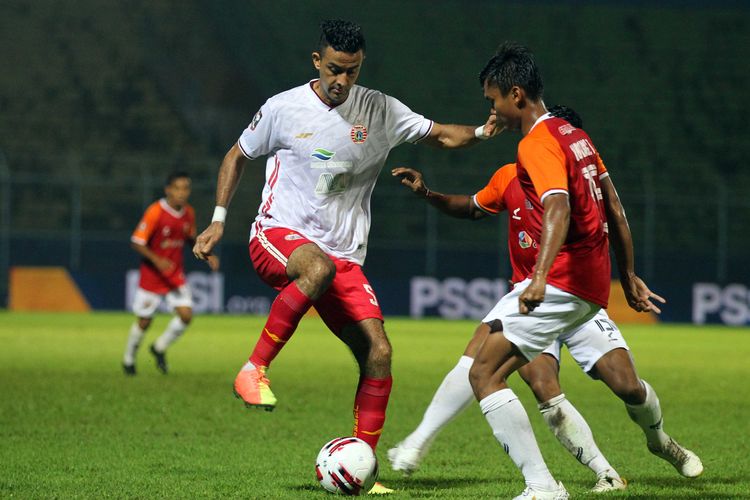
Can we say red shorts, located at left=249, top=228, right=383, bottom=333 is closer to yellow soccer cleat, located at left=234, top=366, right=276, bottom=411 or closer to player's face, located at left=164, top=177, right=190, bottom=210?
yellow soccer cleat, located at left=234, top=366, right=276, bottom=411

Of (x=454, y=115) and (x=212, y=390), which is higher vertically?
(x=454, y=115)

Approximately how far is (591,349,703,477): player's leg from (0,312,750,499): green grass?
146 millimetres

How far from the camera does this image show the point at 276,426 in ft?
30.8

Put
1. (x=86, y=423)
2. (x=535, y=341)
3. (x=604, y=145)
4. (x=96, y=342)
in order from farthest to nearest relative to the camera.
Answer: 1. (x=604, y=145)
2. (x=96, y=342)
3. (x=86, y=423)
4. (x=535, y=341)

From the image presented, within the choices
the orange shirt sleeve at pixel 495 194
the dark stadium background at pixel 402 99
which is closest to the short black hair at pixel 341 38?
the orange shirt sleeve at pixel 495 194

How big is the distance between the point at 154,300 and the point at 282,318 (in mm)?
8448

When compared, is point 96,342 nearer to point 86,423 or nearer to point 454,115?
point 86,423

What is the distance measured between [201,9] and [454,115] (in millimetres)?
8507

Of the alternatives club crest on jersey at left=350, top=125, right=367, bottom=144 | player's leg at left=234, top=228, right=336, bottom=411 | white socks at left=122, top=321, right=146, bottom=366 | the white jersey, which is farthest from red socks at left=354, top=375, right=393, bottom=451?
white socks at left=122, top=321, right=146, bottom=366

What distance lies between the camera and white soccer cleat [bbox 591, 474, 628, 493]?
642cm

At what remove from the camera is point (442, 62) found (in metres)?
35.1

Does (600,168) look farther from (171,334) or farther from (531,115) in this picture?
(171,334)

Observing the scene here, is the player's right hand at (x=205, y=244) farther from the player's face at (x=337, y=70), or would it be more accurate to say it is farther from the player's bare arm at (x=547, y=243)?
the player's bare arm at (x=547, y=243)

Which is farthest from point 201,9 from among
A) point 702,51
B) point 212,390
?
point 212,390
